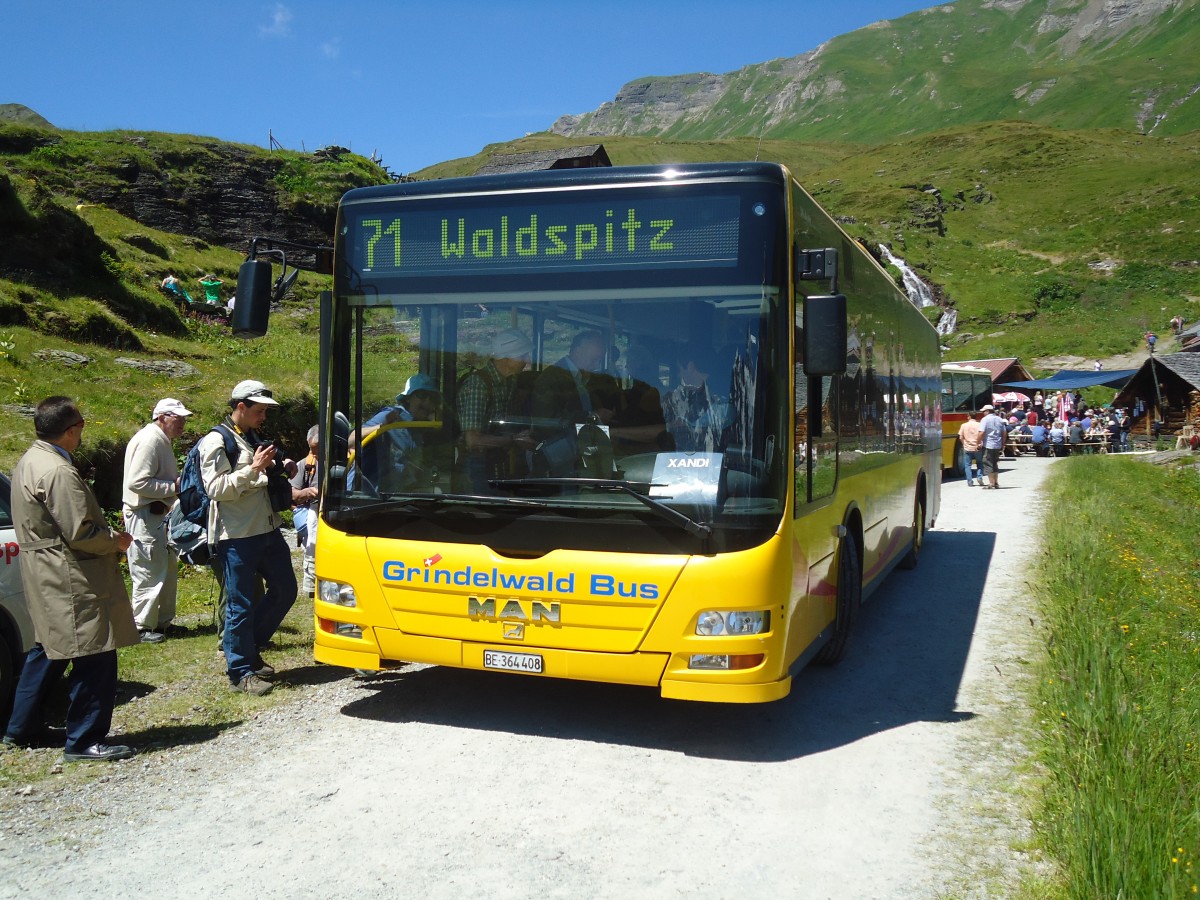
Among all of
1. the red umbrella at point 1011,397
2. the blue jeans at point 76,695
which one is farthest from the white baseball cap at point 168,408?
the red umbrella at point 1011,397

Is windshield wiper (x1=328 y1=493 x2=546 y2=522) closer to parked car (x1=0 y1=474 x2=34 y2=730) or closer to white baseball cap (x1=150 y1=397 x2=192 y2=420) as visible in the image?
parked car (x1=0 y1=474 x2=34 y2=730)

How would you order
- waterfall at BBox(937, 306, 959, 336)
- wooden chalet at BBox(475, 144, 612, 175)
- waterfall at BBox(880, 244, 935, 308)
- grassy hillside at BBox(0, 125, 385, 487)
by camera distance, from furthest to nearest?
waterfall at BBox(880, 244, 935, 308), waterfall at BBox(937, 306, 959, 336), wooden chalet at BBox(475, 144, 612, 175), grassy hillside at BBox(0, 125, 385, 487)

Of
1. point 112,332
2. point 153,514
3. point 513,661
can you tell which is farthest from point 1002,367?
point 513,661

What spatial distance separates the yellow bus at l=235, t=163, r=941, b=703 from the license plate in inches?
0.4

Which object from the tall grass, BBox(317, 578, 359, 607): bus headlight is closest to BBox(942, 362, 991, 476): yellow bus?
the tall grass

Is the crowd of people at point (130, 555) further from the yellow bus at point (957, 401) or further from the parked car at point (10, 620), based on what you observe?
the yellow bus at point (957, 401)

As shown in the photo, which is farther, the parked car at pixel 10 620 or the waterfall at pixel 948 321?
the waterfall at pixel 948 321

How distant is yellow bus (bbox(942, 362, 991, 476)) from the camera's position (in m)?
28.4

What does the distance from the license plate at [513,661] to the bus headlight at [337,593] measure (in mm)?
888

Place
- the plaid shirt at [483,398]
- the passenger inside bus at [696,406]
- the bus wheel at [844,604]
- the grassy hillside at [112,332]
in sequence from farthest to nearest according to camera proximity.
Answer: the grassy hillside at [112,332]
the bus wheel at [844,604]
the plaid shirt at [483,398]
the passenger inside bus at [696,406]

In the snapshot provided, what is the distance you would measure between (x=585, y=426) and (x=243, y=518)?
8.27ft

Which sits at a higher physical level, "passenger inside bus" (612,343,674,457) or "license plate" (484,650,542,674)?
"passenger inside bus" (612,343,674,457)

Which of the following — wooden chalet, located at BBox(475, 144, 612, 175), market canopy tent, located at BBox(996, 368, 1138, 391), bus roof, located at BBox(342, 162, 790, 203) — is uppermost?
wooden chalet, located at BBox(475, 144, 612, 175)

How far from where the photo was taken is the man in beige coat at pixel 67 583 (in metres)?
5.28
